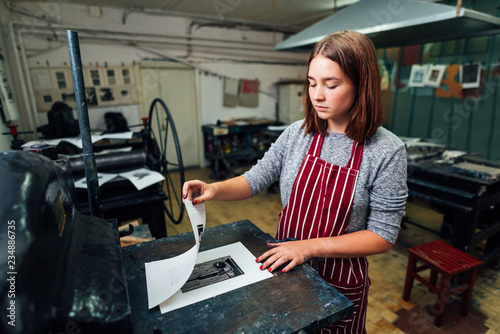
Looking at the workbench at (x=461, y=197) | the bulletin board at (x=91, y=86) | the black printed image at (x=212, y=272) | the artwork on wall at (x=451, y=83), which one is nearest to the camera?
the black printed image at (x=212, y=272)

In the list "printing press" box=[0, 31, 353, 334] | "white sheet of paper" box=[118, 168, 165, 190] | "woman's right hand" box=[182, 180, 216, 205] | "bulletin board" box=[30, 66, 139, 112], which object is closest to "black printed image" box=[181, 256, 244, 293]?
"printing press" box=[0, 31, 353, 334]

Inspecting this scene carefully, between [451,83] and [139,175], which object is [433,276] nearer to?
[139,175]

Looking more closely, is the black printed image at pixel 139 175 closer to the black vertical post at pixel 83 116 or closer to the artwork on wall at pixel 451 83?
the black vertical post at pixel 83 116

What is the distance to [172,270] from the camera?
0.75 metres

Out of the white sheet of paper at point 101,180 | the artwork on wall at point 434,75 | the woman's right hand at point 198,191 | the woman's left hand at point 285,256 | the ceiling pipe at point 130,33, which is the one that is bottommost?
the white sheet of paper at point 101,180

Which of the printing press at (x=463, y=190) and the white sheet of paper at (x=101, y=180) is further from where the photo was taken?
the printing press at (x=463, y=190)

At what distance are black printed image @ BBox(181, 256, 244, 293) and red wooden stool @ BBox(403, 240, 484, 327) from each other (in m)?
1.68

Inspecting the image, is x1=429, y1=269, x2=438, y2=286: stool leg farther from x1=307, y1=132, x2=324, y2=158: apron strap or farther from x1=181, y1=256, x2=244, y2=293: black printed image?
x1=181, y1=256, x2=244, y2=293: black printed image

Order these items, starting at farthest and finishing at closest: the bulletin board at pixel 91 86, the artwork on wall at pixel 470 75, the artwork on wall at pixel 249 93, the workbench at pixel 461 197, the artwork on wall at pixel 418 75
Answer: the artwork on wall at pixel 249 93
the bulletin board at pixel 91 86
the artwork on wall at pixel 418 75
the artwork on wall at pixel 470 75
the workbench at pixel 461 197

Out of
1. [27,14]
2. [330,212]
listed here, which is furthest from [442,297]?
[27,14]

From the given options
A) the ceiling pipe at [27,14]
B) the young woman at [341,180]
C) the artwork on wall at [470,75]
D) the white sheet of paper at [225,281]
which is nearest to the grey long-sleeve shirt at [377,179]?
the young woman at [341,180]

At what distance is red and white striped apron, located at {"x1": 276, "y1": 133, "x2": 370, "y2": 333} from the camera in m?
0.96

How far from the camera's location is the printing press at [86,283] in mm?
421

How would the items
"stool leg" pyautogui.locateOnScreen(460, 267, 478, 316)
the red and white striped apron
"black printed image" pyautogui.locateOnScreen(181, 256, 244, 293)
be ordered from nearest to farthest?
"black printed image" pyautogui.locateOnScreen(181, 256, 244, 293) → the red and white striped apron → "stool leg" pyautogui.locateOnScreen(460, 267, 478, 316)
